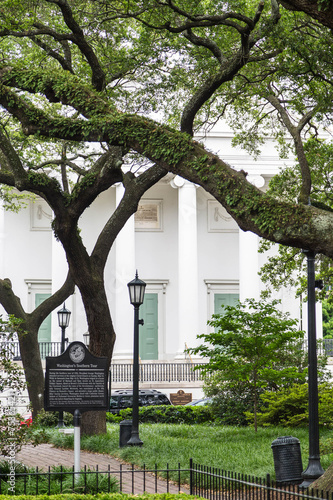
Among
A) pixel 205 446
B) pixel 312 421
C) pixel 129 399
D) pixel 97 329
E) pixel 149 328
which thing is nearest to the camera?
pixel 312 421

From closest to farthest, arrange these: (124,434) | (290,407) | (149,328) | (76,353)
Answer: (76,353), (124,434), (290,407), (149,328)

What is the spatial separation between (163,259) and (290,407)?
19079 millimetres

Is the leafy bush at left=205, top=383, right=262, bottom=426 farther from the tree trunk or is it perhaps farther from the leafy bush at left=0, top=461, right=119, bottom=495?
the leafy bush at left=0, top=461, right=119, bottom=495

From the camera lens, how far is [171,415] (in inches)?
904

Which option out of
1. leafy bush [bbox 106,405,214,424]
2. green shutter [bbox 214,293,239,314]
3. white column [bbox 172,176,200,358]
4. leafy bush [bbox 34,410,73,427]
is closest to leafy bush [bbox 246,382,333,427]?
leafy bush [bbox 106,405,214,424]

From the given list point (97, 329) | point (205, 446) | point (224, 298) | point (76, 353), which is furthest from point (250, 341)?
point (224, 298)

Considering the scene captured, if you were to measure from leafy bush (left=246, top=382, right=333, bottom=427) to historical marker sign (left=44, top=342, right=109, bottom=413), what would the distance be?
7.40m

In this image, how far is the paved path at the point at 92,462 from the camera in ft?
38.3

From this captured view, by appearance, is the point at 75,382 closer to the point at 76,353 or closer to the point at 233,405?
the point at 76,353

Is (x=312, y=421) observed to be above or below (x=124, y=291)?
below

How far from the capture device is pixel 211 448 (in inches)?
574

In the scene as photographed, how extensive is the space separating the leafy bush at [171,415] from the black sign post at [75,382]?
412 inches

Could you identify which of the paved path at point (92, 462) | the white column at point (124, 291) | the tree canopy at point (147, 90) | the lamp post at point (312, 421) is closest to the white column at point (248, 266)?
the white column at point (124, 291)

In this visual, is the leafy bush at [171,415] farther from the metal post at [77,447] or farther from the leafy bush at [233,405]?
the metal post at [77,447]
